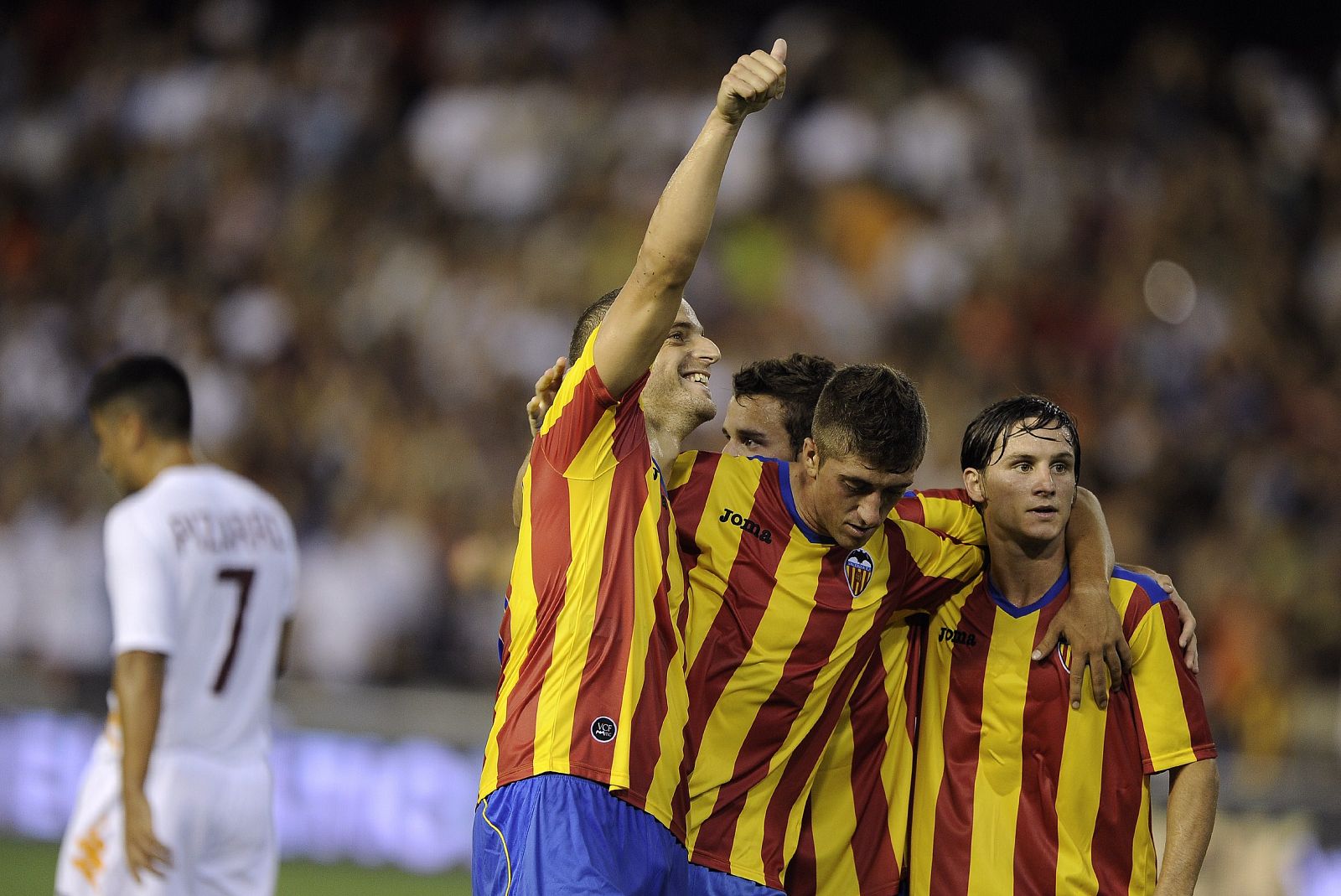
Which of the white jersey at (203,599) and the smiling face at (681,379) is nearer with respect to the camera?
the smiling face at (681,379)

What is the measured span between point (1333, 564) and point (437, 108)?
841cm

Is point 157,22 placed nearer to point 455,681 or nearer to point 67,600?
point 67,600

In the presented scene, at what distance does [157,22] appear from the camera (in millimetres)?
16078

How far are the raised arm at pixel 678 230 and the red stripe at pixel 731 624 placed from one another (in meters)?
0.82

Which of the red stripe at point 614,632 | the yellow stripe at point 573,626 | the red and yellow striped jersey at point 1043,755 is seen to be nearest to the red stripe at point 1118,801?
the red and yellow striped jersey at point 1043,755

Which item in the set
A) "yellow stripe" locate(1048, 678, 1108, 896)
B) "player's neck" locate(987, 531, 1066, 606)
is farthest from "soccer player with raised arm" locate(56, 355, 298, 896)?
"yellow stripe" locate(1048, 678, 1108, 896)

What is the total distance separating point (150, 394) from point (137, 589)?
2.38ft

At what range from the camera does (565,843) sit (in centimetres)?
370

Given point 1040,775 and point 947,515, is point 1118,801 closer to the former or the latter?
point 1040,775

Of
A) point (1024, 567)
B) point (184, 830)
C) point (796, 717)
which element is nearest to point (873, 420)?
point (1024, 567)

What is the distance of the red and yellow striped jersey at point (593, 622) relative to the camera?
383cm

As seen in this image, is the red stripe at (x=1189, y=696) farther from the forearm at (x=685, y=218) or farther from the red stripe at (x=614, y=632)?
the forearm at (x=685, y=218)

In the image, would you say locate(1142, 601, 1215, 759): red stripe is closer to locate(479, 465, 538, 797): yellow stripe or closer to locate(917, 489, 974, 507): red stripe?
locate(917, 489, 974, 507): red stripe

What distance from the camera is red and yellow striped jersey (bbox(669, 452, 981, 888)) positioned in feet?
14.5
